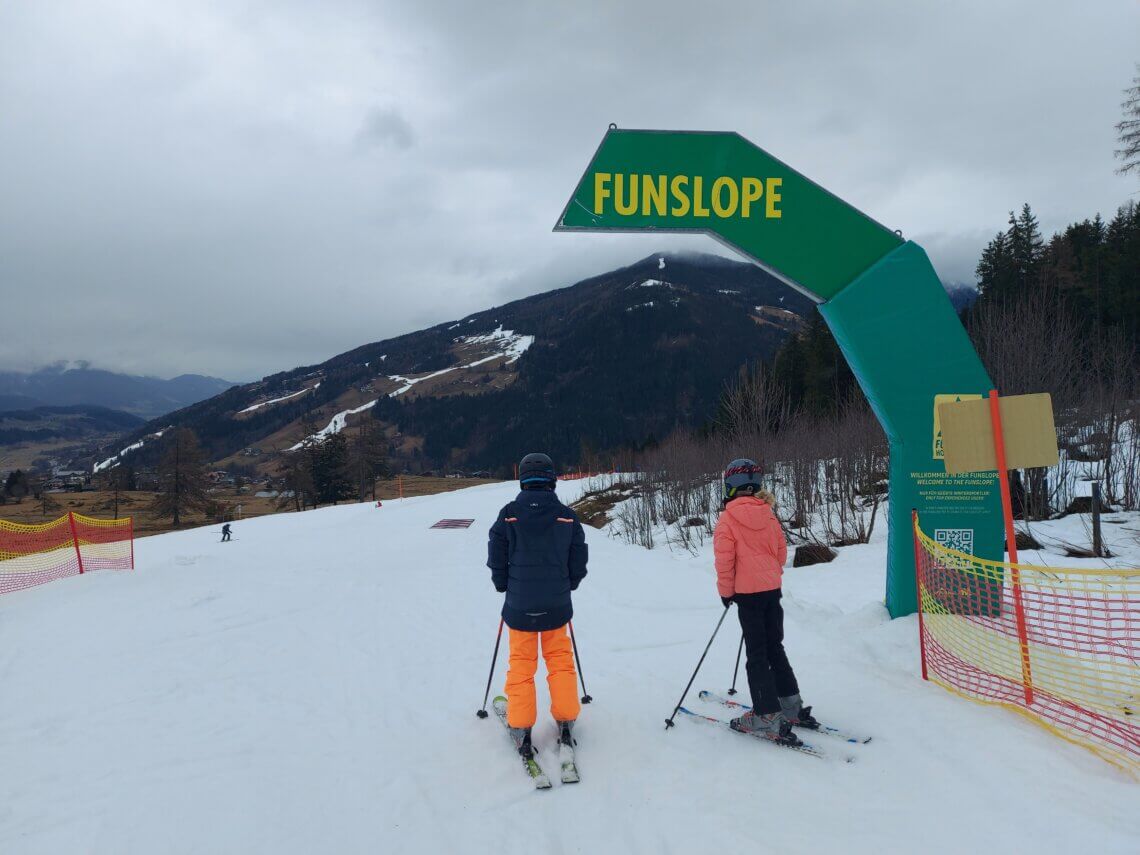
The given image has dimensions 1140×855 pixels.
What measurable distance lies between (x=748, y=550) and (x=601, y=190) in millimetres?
4332

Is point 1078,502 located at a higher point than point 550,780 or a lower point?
higher

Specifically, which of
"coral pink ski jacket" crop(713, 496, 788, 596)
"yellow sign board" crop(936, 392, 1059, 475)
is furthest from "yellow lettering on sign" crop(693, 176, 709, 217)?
"coral pink ski jacket" crop(713, 496, 788, 596)

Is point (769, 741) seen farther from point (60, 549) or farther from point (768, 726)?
point (60, 549)

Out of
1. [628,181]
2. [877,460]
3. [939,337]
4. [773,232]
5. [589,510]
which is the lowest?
[589,510]

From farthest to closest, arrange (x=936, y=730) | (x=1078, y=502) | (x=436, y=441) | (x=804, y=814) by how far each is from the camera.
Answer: (x=436, y=441) → (x=1078, y=502) → (x=936, y=730) → (x=804, y=814)

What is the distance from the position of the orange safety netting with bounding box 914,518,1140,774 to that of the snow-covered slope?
0.29m

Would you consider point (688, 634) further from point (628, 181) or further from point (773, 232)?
point (628, 181)

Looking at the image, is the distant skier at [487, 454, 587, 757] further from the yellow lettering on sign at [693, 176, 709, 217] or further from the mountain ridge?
the mountain ridge

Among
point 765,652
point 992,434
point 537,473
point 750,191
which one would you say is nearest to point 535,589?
point 537,473

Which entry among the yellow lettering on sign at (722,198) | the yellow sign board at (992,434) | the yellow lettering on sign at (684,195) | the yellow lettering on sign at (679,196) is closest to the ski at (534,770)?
the yellow sign board at (992,434)

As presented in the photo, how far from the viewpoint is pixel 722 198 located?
6309mm

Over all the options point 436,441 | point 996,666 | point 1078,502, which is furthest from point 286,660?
point 436,441

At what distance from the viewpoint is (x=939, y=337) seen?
20.1 ft

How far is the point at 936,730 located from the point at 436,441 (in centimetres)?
15311
